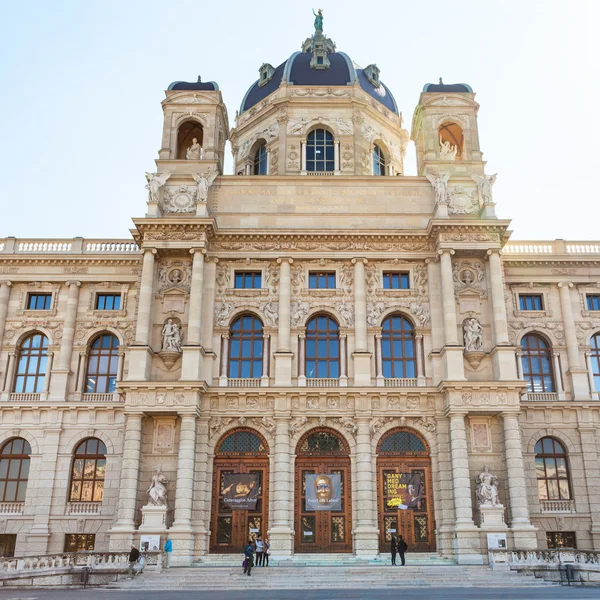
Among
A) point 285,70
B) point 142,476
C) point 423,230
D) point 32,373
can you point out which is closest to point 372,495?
point 142,476

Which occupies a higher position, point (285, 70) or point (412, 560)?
point (285, 70)

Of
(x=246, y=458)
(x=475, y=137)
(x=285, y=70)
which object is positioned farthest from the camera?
(x=285, y=70)

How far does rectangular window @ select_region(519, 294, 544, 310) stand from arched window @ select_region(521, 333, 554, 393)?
142cm

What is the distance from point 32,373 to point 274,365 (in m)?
12.4

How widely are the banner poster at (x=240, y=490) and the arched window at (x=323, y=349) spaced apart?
17.7 ft

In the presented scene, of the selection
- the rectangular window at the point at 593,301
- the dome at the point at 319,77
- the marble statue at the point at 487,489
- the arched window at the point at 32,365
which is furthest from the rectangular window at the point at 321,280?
the dome at the point at 319,77

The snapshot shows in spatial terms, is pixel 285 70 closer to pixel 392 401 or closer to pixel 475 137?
pixel 475 137

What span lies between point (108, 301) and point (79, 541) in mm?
11570

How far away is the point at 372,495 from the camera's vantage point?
30.6 m

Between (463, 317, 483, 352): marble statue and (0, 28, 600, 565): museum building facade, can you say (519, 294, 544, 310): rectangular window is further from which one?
(463, 317, 483, 352): marble statue

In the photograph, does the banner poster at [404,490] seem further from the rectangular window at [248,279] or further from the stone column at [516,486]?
the rectangular window at [248,279]

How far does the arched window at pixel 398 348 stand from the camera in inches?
1308

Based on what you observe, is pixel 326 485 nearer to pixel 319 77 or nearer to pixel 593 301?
pixel 593 301

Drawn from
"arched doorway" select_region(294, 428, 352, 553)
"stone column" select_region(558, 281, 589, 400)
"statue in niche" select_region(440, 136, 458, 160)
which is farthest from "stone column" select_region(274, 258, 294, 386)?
"stone column" select_region(558, 281, 589, 400)
